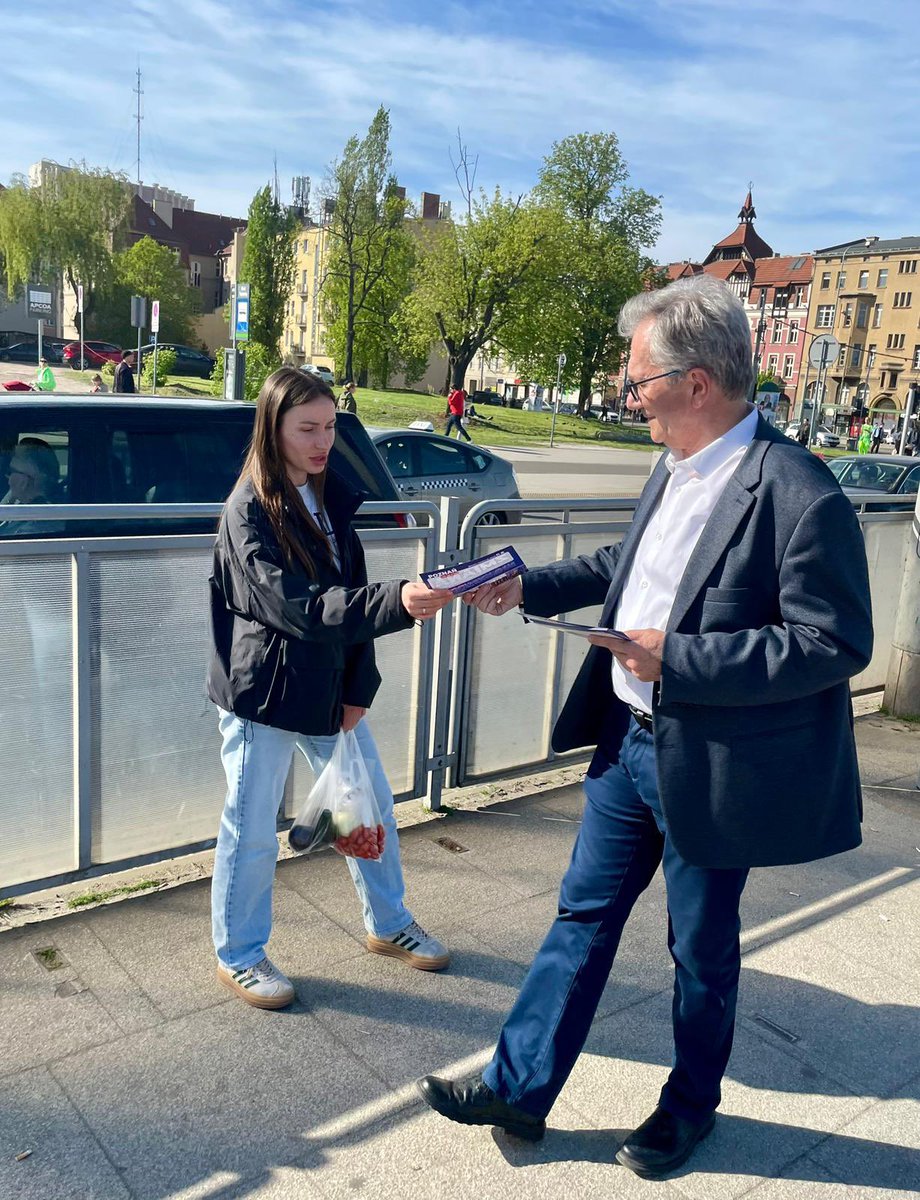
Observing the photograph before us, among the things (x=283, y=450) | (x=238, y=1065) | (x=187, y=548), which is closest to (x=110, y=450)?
(x=187, y=548)

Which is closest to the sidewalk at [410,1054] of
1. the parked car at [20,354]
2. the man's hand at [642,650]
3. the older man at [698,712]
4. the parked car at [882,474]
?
the older man at [698,712]

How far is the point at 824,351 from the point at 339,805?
17.4 m

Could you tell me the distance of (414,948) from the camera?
323 cm

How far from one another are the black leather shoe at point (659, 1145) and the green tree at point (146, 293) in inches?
2602

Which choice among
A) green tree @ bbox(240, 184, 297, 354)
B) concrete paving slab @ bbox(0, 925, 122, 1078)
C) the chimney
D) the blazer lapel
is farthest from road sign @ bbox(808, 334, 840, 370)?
the chimney

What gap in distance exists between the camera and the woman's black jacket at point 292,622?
2.54m

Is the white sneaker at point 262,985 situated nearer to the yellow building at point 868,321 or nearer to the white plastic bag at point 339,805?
the white plastic bag at point 339,805

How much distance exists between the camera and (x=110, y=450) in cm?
466

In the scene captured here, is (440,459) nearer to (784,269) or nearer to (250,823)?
(250,823)

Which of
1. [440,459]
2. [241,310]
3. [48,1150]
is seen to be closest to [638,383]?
[48,1150]

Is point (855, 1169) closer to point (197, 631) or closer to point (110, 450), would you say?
point (197, 631)

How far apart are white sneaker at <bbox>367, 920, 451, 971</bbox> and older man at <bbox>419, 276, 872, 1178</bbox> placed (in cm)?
71

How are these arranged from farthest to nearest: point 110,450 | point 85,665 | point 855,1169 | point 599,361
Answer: point 599,361 < point 110,450 < point 85,665 < point 855,1169

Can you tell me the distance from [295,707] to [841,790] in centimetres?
140
